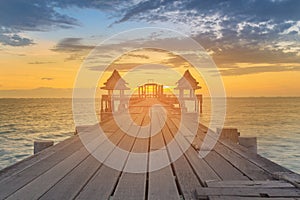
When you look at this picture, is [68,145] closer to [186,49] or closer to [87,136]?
[87,136]

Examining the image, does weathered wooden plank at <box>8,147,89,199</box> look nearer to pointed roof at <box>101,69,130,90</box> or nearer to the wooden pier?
the wooden pier

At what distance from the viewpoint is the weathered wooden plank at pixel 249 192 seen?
3184mm

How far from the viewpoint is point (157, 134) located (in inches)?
320

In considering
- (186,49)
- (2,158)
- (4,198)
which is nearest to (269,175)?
(4,198)

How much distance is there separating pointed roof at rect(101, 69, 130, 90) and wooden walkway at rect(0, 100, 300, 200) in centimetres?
2283

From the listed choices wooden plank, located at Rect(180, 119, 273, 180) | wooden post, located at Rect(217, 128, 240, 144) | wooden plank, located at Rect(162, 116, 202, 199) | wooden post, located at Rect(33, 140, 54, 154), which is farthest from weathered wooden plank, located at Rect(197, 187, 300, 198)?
wooden post, located at Rect(217, 128, 240, 144)

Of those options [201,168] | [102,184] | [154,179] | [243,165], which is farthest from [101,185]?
[243,165]

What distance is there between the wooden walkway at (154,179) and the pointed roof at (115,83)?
22.8m

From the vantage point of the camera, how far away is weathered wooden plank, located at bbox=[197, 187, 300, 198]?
10.4 ft

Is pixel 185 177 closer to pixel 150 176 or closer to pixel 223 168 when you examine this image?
pixel 150 176

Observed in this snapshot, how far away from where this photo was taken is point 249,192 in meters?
3.25

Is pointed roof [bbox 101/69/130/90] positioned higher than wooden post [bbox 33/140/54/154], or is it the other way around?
pointed roof [bbox 101/69/130/90]

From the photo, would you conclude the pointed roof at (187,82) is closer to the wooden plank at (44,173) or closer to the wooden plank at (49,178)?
the wooden plank at (44,173)

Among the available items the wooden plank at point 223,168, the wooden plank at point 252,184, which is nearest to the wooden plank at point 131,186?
the wooden plank at point 252,184
